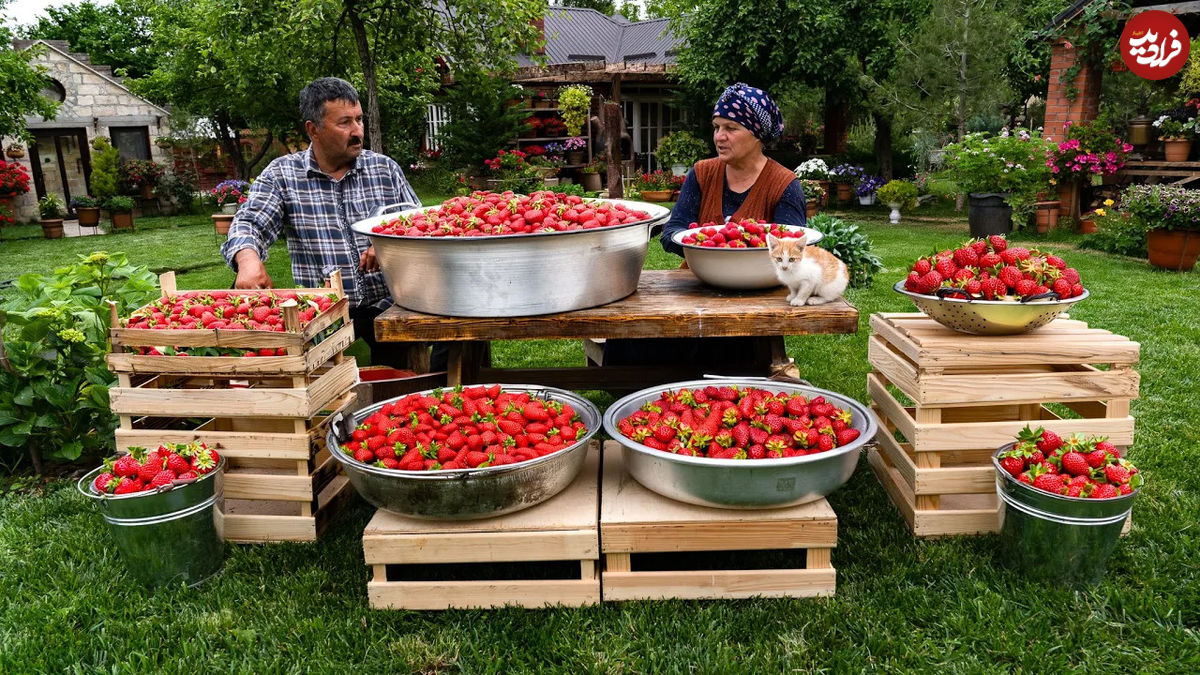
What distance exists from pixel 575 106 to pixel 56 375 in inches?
543

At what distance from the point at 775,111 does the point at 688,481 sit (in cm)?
207

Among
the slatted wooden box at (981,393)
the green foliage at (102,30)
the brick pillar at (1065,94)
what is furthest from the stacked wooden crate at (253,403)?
the green foliage at (102,30)

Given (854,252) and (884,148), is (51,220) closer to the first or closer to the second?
(854,252)

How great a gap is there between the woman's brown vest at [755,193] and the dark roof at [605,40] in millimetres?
18147

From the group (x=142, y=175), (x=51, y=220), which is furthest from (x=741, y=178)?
(x=142, y=175)

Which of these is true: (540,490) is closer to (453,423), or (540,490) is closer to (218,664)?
(453,423)

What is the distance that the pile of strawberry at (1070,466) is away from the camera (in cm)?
240

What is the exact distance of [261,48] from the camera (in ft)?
25.5

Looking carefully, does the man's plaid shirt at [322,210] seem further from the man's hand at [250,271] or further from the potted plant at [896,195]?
the potted plant at [896,195]

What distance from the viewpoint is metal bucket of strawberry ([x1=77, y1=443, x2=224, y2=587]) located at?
2.55 meters

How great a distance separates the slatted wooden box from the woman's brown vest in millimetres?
1011

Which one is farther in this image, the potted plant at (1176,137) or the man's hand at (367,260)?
the potted plant at (1176,137)

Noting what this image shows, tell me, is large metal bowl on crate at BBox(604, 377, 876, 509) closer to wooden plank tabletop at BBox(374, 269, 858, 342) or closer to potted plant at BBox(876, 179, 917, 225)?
wooden plank tabletop at BBox(374, 269, 858, 342)

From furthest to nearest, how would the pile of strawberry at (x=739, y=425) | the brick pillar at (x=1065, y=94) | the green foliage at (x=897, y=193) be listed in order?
1. the green foliage at (x=897, y=193)
2. the brick pillar at (x=1065, y=94)
3. the pile of strawberry at (x=739, y=425)
